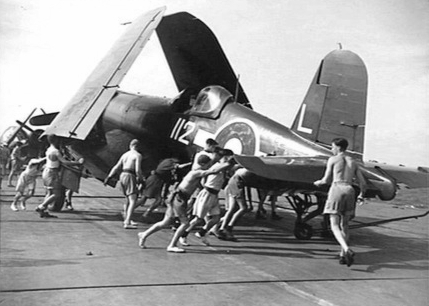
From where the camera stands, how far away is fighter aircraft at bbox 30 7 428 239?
7461 millimetres

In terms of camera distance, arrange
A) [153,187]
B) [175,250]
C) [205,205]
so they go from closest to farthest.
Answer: [175,250] → [205,205] → [153,187]

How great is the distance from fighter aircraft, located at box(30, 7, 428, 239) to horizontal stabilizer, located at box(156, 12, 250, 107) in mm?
24

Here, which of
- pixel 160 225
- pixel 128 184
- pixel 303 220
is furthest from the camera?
pixel 303 220

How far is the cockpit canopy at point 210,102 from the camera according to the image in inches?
351

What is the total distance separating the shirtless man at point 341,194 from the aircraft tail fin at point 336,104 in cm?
369

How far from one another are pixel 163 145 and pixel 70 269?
16.1 ft

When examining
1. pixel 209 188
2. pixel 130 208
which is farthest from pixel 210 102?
pixel 209 188

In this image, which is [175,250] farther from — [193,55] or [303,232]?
[193,55]

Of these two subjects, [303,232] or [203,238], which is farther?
[303,232]

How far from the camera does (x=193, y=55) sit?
11.1 meters

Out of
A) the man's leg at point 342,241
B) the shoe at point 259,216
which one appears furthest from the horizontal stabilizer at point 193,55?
the man's leg at point 342,241

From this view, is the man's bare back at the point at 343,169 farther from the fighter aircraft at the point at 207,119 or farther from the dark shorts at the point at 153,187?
the dark shorts at the point at 153,187

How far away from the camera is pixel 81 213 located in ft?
31.0

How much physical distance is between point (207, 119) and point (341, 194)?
366 centimetres
